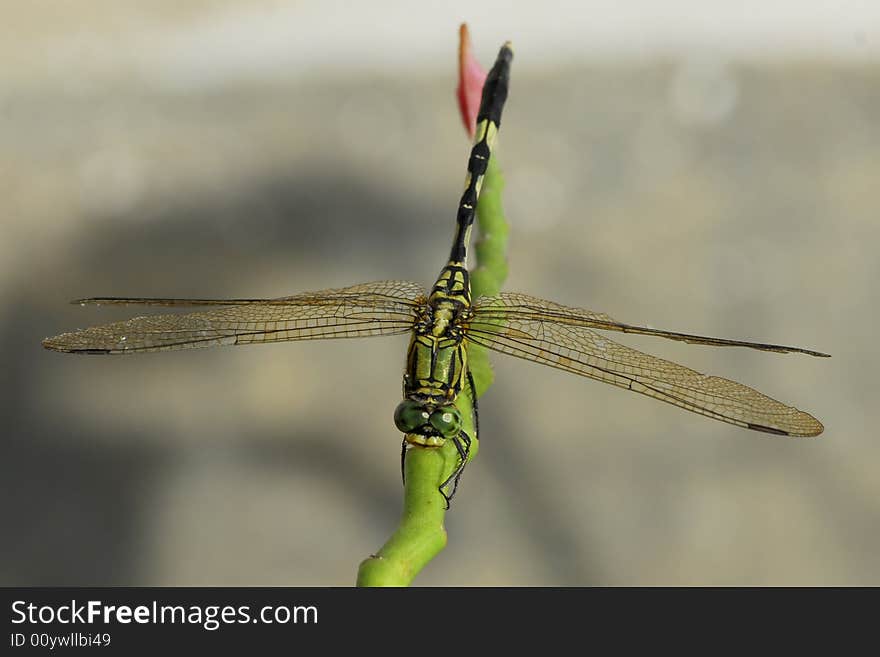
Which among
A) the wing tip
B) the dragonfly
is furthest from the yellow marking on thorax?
the wing tip

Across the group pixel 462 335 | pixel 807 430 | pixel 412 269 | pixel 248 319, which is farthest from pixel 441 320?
pixel 412 269

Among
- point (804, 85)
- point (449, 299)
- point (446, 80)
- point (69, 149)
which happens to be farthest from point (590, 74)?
point (449, 299)

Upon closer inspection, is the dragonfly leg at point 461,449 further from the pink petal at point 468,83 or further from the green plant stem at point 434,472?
the pink petal at point 468,83

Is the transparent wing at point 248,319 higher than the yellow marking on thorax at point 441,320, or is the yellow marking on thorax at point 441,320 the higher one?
the transparent wing at point 248,319

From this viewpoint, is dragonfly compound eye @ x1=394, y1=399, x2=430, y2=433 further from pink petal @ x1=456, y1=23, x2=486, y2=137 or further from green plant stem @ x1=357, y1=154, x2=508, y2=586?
pink petal @ x1=456, y1=23, x2=486, y2=137

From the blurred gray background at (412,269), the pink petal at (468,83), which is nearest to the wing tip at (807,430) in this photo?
the pink petal at (468,83)
